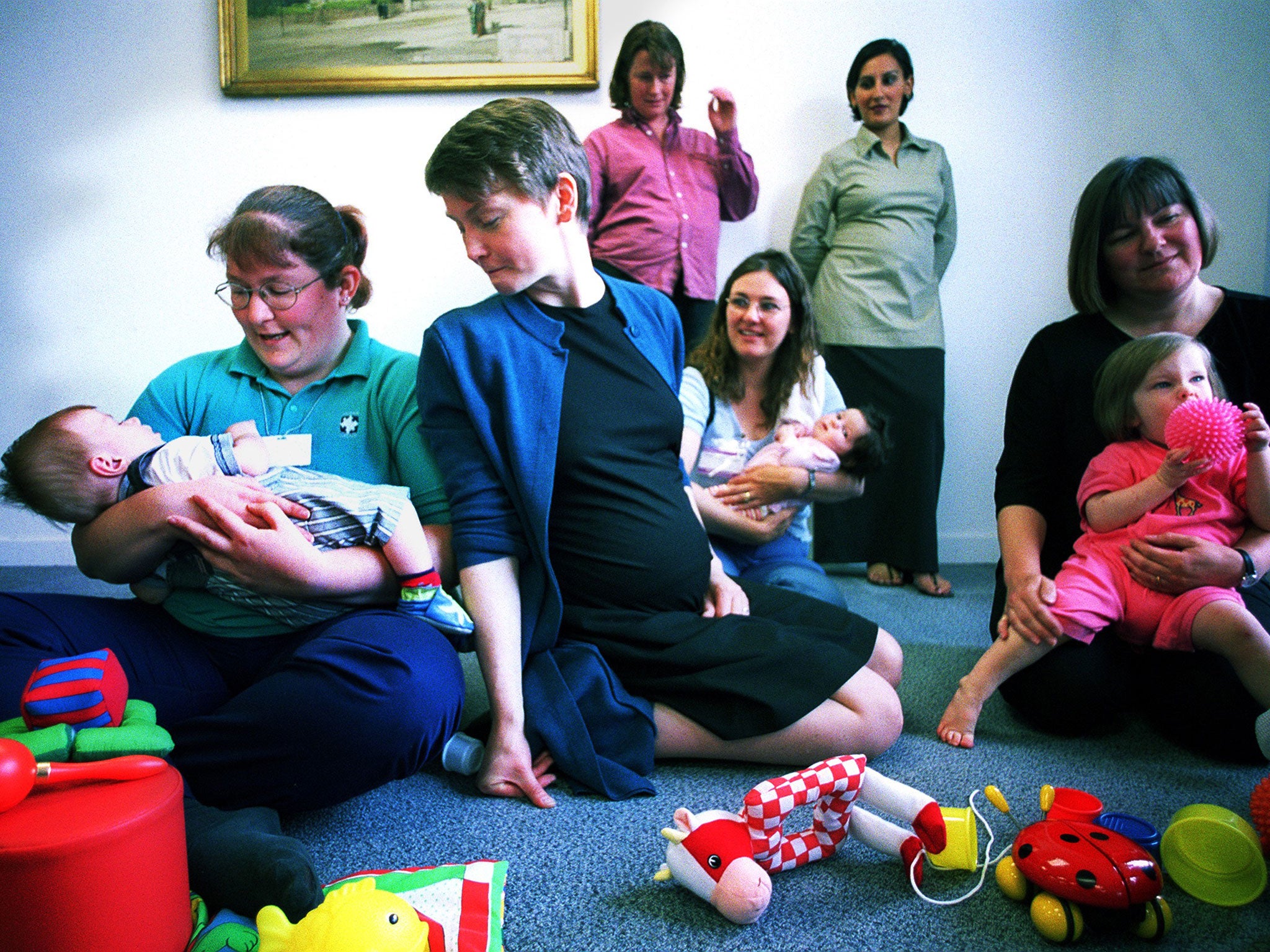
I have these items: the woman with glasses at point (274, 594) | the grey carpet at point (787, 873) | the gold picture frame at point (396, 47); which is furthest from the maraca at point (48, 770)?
the gold picture frame at point (396, 47)

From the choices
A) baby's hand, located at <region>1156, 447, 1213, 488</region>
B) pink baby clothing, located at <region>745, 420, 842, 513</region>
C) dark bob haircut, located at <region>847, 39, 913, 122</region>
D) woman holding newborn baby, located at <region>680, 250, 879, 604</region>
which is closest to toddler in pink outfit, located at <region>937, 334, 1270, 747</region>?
baby's hand, located at <region>1156, 447, 1213, 488</region>

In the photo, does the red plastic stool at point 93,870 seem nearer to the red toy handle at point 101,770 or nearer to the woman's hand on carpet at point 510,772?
the red toy handle at point 101,770

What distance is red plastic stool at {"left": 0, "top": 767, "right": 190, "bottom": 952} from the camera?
65 centimetres

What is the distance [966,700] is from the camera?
136 centimetres

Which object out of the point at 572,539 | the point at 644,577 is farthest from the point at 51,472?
the point at 644,577

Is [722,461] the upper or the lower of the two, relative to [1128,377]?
lower

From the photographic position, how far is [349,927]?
2.24ft

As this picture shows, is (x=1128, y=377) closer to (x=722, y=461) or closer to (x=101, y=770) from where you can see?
(x=722, y=461)

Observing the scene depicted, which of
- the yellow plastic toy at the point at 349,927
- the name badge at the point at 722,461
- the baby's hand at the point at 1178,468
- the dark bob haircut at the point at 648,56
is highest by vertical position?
the dark bob haircut at the point at 648,56

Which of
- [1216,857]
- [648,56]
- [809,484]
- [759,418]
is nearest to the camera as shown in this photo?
[1216,857]

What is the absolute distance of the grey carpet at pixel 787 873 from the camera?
860 millimetres

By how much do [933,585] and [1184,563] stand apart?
1324mm

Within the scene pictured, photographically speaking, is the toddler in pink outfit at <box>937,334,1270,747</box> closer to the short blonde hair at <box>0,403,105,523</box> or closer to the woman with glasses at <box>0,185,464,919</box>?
the woman with glasses at <box>0,185,464,919</box>

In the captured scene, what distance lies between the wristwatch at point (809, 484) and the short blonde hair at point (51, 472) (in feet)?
3.84
